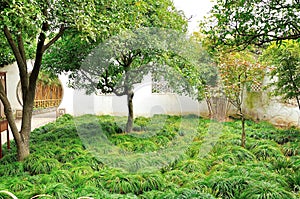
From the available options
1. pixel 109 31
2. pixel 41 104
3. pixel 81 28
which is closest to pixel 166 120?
pixel 109 31

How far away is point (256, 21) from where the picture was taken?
9.61 feet

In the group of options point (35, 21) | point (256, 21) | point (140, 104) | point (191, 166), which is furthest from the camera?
point (140, 104)

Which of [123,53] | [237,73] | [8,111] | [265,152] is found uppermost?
[123,53]

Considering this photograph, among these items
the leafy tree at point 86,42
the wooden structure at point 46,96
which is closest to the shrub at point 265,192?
the leafy tree at point 86,42

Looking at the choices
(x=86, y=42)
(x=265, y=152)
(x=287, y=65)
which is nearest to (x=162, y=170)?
(x=265, y=152)

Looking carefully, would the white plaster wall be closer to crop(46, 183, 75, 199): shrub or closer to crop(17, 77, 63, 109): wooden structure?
crop(46, 183, 75, 199): shrub

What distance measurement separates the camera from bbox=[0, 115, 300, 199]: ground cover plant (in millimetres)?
2559

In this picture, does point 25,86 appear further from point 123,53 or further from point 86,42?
point 123,53

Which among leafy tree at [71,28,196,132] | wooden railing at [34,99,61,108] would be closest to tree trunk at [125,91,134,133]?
leafy tree at [71,28,196,132]

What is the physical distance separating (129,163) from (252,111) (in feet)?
16.5

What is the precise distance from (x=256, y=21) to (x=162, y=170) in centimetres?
205

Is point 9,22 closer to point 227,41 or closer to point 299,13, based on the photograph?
point 227,41

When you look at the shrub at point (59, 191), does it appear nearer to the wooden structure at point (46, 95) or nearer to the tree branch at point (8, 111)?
the tree branch at point (8, 111)

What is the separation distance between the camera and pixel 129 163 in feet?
11.5
